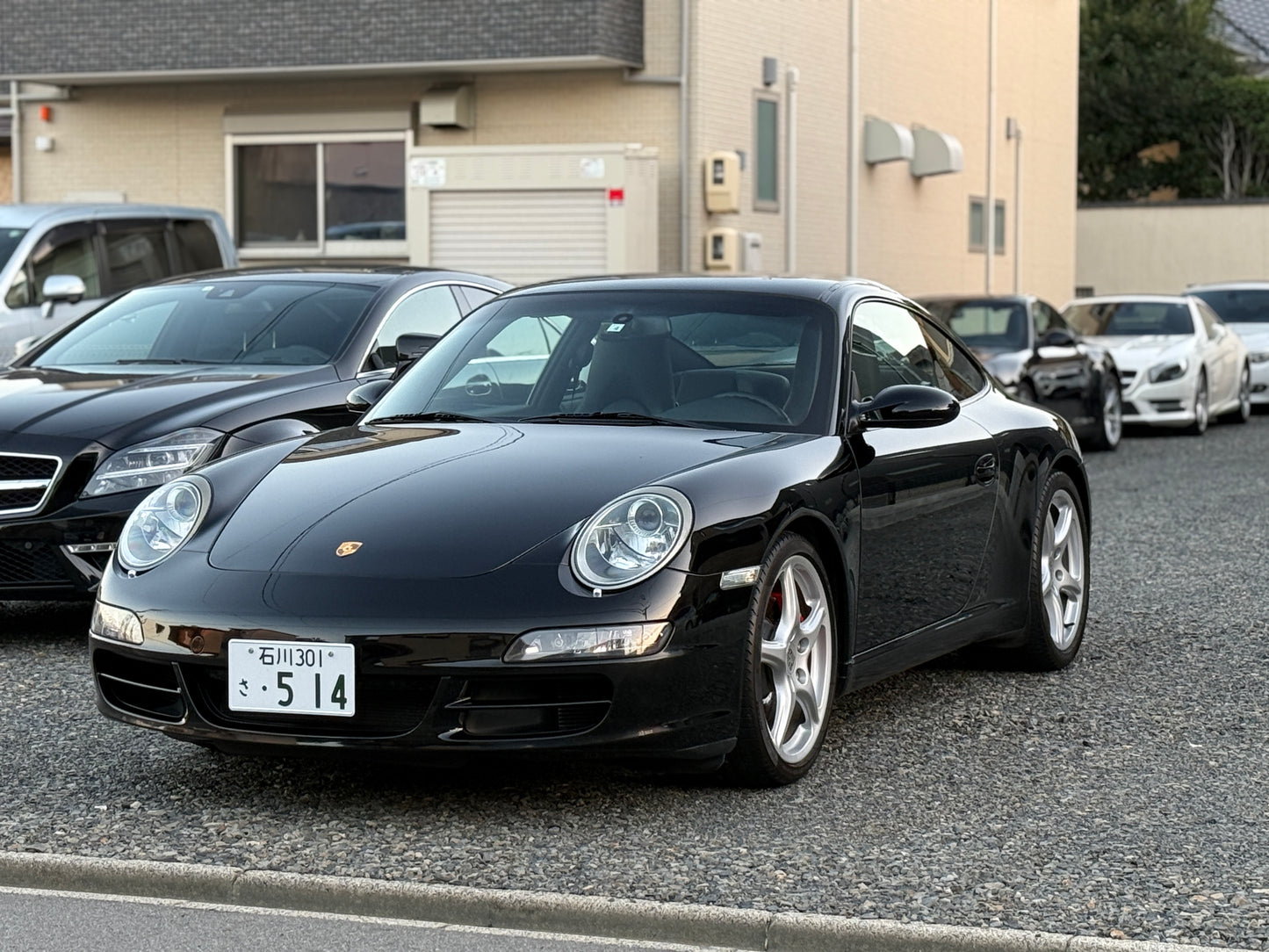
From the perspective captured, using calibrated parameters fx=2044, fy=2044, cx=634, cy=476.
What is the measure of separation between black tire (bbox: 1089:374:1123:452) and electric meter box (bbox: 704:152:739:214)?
15.0 feet

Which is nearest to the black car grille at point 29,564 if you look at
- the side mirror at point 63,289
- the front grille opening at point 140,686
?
the front grille opening at point 140,686

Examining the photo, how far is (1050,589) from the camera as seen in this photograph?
7.03 meters

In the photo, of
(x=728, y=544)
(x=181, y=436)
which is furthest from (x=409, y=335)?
(x=728, y=544)

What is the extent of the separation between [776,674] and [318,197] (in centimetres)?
1765

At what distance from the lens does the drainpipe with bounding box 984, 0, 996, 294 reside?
2933cm

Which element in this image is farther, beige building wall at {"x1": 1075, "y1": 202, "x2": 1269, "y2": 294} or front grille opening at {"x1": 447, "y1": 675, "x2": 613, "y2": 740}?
beige building wall at {"x1": 1075, "y1": 202, "x2": 1269, "y2": 294}

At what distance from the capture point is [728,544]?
4.98 meters

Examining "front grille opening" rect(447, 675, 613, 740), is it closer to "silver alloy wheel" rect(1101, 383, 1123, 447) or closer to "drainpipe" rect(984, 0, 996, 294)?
"silver alloy wheel" rect(1101, 383, 1123, 447)

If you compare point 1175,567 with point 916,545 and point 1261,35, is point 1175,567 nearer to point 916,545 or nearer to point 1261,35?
point 916,545

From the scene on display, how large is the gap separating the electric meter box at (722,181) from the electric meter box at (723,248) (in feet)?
0.78

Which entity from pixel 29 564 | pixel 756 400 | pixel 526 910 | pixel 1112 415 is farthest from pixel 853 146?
pixel 526 910

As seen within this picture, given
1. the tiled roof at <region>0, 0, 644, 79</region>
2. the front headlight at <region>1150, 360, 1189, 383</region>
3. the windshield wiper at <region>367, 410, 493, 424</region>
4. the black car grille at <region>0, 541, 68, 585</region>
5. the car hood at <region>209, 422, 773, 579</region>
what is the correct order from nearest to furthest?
the car hood at <region>209, 422, 773, 579</region>, the windshield wiper at <region>367, 410, 493, 424</region>, the black car grille at <region>0, 541, 68, 585</region>, the front headlight at <region>1150, 360, 1189, 383</region>, the tiled roof at <region>0, 0, 644, 79</region>

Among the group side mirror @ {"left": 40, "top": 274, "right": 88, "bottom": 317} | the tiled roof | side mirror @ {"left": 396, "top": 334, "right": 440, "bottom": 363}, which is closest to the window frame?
the tiled roof

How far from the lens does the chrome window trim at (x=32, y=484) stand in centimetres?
732
